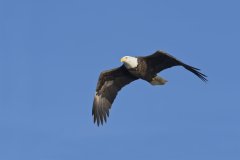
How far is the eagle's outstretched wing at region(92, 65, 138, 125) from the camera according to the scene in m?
21.0

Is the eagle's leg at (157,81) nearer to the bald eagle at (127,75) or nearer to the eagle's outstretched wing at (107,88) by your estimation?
the bald eagle at (127,75)

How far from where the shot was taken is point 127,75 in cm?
2100

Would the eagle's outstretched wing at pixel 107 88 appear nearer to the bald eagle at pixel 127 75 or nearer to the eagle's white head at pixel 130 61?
the bald eagle at pixel 127 75

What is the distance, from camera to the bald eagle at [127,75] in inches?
776

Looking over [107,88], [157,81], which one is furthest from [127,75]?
[157,81]

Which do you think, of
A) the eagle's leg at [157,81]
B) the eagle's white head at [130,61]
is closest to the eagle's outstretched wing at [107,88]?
the eagle's leg at [157,81]

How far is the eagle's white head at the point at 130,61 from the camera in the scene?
776 inches

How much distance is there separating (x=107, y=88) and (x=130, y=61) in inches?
69.4

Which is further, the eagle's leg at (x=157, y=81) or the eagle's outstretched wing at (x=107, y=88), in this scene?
the eagle's outstretched wing at (x=107, y=88)

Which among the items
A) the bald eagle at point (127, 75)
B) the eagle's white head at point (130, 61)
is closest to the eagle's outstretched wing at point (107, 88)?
the bald eagle at point (127, 75)

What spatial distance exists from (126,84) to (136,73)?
4.16 feet

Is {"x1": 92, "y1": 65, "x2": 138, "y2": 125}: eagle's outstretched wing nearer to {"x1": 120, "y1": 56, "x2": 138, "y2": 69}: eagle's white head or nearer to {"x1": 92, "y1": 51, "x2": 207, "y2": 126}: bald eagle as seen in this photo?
{"x1": 92, "y1": 51, "x2": 207, "y2": 126}: bald eagle

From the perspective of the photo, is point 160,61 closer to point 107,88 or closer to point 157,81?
point 157,81

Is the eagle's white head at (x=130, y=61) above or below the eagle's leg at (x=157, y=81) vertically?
above
